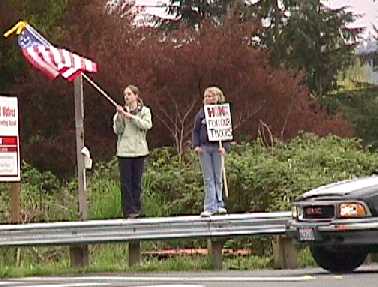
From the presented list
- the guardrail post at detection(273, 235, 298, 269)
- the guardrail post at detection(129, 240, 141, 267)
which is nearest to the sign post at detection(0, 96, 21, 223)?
the guardrail post at detection(129, 240, 141, 267)

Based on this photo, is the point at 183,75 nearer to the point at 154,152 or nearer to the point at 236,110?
the point at 236,110

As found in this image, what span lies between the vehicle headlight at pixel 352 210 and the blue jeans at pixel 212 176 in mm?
3375

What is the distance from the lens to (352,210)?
1373cm

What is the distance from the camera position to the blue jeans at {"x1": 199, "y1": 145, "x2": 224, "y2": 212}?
17.0 metres

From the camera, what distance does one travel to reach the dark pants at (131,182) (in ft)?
56.1

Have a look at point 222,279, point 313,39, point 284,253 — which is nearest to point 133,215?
point 284,253

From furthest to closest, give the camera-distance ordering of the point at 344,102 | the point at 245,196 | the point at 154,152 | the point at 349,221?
the point at 344,102
the point at 154,152
the point at 245,196
the point at 349,221

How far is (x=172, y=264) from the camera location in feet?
52.9

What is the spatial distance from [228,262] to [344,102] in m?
40.3

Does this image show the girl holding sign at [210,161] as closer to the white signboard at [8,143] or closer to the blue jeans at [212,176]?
the blue jeans at [212,176]

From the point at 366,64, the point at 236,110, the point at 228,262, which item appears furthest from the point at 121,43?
the point at 366,64

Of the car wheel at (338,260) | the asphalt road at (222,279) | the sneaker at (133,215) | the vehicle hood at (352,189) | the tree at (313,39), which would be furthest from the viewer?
the tree at (313,39)

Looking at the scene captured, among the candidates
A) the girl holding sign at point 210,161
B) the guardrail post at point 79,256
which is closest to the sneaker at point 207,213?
the girl holding sign at point 210,161

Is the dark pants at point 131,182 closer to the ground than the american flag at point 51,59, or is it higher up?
closer to the ground
